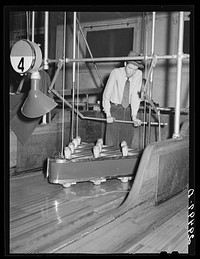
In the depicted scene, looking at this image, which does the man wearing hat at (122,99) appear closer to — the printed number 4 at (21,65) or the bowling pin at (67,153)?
the bowling pin at (67,153)

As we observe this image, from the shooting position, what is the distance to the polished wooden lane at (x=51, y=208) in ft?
6.46

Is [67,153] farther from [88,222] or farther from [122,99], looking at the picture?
[122,99]

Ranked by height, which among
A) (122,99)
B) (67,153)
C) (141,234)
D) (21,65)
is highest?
(21,65)

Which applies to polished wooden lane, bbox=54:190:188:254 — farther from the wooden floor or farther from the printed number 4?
the printed number 4

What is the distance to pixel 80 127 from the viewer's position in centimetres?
434

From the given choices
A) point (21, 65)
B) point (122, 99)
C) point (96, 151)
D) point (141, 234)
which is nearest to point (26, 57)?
point (21, 65)

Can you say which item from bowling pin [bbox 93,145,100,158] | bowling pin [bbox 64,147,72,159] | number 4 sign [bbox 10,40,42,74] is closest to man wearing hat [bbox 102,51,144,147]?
bowling pin [bbox 93,145,100,158]

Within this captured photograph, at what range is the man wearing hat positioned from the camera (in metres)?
3.93

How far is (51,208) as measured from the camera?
2.52 m

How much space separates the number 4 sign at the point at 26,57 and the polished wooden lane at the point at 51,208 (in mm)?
970

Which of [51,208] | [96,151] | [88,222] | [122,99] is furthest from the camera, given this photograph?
[122,99]

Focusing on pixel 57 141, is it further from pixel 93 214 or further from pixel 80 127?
pixel 93 214

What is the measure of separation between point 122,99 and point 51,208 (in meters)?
1.89
